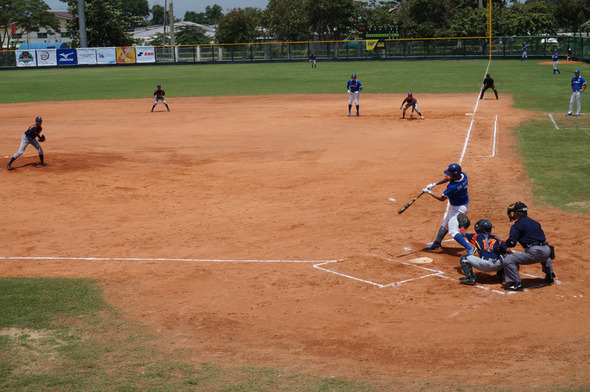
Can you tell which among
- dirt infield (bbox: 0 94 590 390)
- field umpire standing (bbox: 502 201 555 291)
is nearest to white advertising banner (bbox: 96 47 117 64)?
dirt infield (bbox: 0 94 590 390)

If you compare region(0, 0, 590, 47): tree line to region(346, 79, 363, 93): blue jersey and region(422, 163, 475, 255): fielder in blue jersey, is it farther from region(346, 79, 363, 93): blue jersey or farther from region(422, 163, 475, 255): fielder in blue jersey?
region(422, 163, 475, 255): fielder in blue jersey

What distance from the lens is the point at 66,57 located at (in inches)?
3504

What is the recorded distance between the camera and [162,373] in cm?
887

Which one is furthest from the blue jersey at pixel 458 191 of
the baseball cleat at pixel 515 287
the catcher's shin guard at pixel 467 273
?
the baseball cleat at pixel 515 287

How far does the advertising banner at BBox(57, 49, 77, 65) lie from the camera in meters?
88.8

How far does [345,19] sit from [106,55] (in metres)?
37.4

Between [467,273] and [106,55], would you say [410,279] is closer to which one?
[467,273]

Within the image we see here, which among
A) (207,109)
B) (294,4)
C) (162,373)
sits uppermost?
(294,4)

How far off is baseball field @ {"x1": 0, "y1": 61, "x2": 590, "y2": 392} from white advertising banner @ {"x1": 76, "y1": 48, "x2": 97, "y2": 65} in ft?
195

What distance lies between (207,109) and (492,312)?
3208 cm

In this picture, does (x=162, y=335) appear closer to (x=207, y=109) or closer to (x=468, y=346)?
(x=468, y=346)

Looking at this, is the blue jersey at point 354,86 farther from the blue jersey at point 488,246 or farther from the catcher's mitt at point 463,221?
the blue jersey at point 488,246

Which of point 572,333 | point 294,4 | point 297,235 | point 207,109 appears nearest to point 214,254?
point 297,235

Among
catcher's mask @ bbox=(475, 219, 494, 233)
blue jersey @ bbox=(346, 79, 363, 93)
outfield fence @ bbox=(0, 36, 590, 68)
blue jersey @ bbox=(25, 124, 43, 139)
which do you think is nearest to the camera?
catcher's mask @ bbox=(475, 219, 494, 233)
